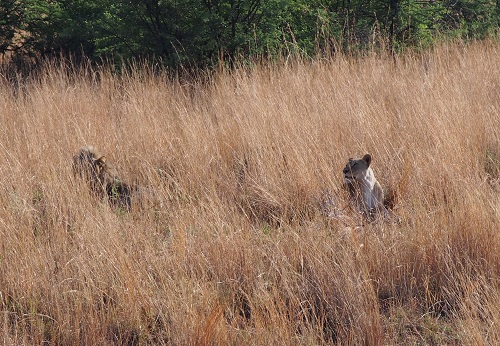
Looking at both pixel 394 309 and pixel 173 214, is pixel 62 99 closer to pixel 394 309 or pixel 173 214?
pixel 173 214

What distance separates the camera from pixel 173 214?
4.91 m

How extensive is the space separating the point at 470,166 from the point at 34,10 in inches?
350

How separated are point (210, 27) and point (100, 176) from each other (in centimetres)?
444

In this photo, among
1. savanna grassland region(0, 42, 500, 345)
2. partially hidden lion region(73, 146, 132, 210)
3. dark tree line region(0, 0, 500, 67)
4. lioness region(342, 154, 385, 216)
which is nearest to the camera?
savanna grassland region(0, 42, 500, 345)

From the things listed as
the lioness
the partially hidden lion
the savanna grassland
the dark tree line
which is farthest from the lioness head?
the dark tree line

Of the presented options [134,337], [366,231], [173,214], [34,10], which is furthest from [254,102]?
[34,10]

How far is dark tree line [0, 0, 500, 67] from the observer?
31.2ft

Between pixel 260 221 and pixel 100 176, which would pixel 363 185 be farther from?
pixel 100 176

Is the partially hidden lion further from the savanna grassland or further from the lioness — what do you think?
the lioness

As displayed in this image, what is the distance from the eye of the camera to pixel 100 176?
5.75 m

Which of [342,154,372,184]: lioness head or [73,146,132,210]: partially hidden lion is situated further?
[73,146,132,210]: partially hidden lion

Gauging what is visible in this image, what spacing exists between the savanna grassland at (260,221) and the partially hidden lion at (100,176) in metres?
0.18

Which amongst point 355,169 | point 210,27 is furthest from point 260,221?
point 210,27

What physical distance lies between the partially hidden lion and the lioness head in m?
1.78
